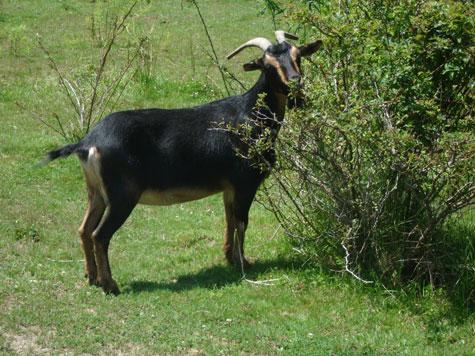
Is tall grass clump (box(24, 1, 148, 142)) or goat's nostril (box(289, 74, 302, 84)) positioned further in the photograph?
tall grass clump (box(24, 1, 148, 142))

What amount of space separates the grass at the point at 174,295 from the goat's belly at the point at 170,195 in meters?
0.83

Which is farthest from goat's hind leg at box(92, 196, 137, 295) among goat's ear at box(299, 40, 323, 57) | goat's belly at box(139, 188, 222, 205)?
goat's ear at box(299, 40, 323, 57)

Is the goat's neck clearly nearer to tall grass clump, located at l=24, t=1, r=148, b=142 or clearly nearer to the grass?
the grass

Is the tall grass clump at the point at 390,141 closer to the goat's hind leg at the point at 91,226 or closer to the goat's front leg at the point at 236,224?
the goat's front leg at the point at 236,224

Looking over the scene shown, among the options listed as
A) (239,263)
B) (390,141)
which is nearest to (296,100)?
(390,141)

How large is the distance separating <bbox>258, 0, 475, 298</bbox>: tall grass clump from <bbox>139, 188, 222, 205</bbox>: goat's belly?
0.94 m

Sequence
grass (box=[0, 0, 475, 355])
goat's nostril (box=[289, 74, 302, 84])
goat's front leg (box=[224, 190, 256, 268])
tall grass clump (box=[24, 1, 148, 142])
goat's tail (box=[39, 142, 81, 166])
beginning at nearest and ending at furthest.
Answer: grass (box=[0, 0, 475, 355]), goat's nostril (box=[289, 74, 302, 84]), goat's tail (box=[39, 142, 81, 166]), goat's front leg (box=[224, 190, 256, 268]), tall grass clump (box=[24, 1, 148, 142])

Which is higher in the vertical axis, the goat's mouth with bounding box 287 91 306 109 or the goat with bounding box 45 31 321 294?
the goat's mouth with bounding box 287 91 306 109

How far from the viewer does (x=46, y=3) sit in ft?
84.3

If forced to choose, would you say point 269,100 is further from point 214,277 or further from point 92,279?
point 92,279

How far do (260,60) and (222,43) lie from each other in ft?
41.6

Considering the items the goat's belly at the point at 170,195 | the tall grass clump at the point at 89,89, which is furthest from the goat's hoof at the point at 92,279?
the tall grass clump at the point at 89,89

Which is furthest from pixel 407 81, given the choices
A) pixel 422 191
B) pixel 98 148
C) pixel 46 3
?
pixel 46 3

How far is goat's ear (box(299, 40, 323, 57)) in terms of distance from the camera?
920 centimetres
